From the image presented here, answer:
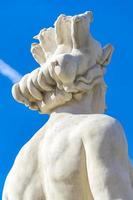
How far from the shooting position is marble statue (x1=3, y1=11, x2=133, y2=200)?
22.6 feet

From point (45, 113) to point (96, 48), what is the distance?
0.90m

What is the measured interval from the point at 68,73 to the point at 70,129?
626mm

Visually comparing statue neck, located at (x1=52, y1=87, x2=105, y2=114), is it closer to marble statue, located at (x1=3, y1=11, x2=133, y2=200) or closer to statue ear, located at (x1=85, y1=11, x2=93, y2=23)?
marble statue, located at (x1=3, y1=11, x2=133, y2=200)

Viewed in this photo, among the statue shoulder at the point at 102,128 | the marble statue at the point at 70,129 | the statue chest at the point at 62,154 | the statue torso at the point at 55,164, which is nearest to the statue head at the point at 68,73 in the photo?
the marble statue at the point at 70,129

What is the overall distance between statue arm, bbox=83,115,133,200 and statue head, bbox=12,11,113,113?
684 millimetres

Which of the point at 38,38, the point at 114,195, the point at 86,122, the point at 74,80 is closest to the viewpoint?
the point at 114,195

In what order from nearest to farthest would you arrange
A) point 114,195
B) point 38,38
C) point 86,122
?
point 114,195, point 86,122, point 38,38

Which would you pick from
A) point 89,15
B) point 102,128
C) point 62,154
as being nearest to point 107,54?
point 89,15

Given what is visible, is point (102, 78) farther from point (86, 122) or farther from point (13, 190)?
point (13, 190)

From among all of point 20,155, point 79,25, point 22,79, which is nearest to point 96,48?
point 79,25

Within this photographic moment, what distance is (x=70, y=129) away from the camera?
7320 mm

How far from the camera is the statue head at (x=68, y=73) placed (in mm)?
7652

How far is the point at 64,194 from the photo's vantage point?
7.10m

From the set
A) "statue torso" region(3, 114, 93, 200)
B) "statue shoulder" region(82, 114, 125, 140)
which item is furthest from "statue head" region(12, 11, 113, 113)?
Result: "statue shoulder" region(82, 114, 125, 140)
